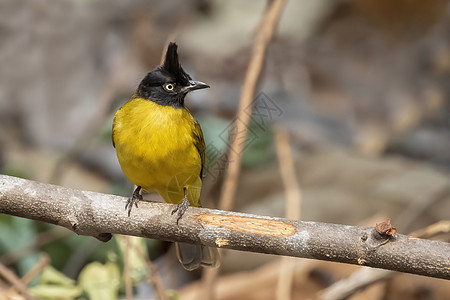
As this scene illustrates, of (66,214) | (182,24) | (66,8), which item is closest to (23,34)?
(66,8)

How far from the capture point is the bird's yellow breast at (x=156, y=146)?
2.29 meters

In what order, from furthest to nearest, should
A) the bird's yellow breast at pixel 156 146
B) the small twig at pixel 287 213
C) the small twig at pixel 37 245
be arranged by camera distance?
the small twig at pixel 37 245 < the small twig at pixel 287 213 < the bird's yellow breast at pixel 156 146

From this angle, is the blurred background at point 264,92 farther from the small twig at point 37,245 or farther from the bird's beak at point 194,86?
the bird's beak at point 194,86

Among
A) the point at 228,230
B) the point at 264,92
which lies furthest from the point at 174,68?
the point at 264,92

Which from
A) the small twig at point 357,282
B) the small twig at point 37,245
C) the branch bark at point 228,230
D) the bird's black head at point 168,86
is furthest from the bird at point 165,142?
the small twig at point 37,245

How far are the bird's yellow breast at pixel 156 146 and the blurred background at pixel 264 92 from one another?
5.22 feet

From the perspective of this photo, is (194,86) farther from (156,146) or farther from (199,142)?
(156,146)

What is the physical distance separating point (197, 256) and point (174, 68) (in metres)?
0.80

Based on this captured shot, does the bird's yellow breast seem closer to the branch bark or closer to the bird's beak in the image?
the bird's beak

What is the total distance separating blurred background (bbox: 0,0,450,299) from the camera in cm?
442

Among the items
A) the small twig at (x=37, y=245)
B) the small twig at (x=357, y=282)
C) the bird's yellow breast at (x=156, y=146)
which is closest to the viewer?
the bird's yellow breast at (x=156, y=146)

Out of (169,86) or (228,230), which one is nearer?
(228,230)

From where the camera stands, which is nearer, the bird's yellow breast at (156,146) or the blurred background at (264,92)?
the bird's yellow breast at (156,146)

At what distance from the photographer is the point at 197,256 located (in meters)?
2.52
